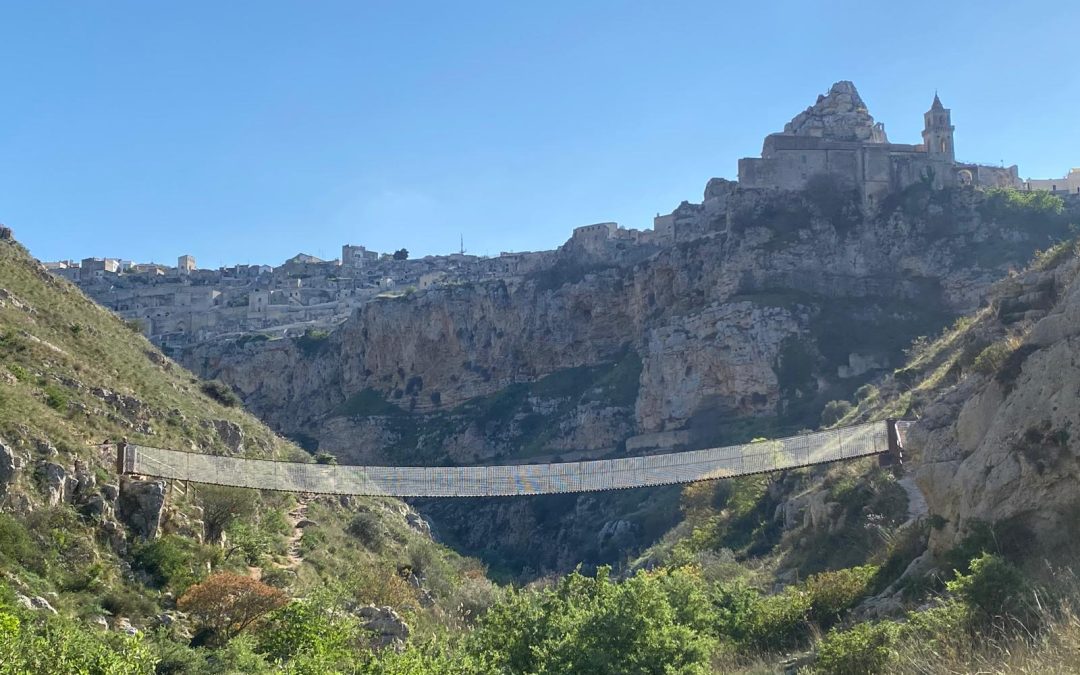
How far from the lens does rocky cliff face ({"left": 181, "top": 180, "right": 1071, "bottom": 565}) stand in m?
56.9

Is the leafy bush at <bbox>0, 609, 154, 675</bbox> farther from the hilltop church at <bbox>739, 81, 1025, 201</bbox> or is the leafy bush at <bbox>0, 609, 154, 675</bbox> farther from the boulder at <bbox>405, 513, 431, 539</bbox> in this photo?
the hilltop church at <bbox>739, 81, 1025, 201</bbox>

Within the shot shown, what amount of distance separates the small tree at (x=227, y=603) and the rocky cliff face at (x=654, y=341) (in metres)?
32.1

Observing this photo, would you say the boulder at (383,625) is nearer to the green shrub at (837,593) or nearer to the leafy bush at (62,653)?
the leafy bush at (62,653)

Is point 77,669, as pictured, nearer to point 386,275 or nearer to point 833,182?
point 833,182

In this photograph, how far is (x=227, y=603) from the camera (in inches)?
875

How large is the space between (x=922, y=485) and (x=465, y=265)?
3404 inches

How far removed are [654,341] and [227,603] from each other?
42009 millimetres

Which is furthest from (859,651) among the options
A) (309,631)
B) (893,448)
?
(309,631)

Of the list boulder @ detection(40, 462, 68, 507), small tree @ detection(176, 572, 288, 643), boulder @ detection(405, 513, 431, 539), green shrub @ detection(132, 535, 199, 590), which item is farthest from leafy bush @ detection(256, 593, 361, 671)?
boulder @ detection(405, 513, 431, 539)

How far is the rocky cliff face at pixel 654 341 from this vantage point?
56.9m

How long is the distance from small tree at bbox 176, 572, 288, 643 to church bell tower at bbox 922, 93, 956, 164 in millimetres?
54891

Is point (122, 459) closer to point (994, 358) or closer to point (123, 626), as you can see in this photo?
point (123, 626)

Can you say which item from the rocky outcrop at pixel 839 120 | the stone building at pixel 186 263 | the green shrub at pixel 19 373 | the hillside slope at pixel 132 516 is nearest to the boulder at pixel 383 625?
the hillside slope at pixel 132 516

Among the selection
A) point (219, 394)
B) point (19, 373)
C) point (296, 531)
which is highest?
point (19, 373)
